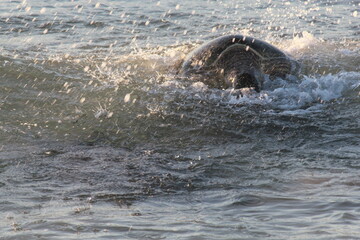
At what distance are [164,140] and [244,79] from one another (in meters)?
2.07

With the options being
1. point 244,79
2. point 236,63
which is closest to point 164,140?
point 244,79

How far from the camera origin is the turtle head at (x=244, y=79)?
26.6 ft

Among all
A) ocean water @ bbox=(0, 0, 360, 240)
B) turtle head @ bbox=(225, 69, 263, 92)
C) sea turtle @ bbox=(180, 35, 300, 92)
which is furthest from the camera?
sea turtle @ bbox=(180, 35, 300, 92)

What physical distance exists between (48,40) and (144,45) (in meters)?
1.79

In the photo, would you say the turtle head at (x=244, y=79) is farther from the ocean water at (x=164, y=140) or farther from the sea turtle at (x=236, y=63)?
the ocean water at (x=164, y=140)

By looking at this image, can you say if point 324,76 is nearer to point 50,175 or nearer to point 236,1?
point 50,175

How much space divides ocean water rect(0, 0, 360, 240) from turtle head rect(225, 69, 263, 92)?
16cm

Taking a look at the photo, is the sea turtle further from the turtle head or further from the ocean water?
the ocean water

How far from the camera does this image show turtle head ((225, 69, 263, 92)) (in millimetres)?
8094

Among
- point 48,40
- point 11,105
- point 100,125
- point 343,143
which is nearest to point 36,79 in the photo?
point 11,105

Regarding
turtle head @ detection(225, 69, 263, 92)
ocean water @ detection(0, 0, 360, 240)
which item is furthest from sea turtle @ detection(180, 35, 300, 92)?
ocean water @ detection(0, 0, 360, 240)

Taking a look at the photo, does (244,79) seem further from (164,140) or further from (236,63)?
(164,140)

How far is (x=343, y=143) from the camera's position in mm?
6160

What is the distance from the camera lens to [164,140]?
646cm
